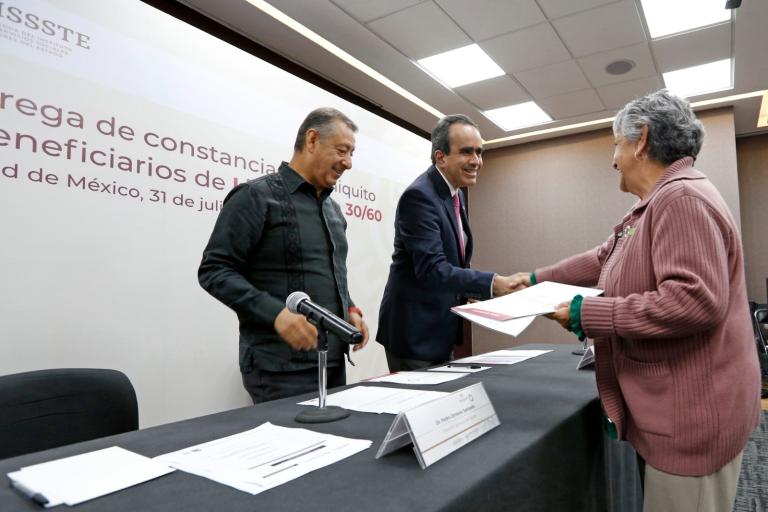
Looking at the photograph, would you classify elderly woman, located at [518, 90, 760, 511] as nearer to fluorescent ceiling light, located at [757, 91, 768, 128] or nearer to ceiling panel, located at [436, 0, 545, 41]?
ceiling panel, located at [436, 0, 545, 41]

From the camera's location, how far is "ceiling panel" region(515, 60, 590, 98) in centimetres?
436

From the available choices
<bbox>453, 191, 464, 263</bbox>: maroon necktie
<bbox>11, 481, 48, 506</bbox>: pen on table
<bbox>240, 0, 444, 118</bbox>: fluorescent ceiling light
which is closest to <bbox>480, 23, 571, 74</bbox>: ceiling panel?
<bbox>240, 0, 444, 118</bbox>: fluorescent ceiling light

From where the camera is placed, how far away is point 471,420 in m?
0.97

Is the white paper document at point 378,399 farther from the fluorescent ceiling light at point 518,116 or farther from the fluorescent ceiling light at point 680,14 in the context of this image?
the fluorescent ceiling light at point 518,116

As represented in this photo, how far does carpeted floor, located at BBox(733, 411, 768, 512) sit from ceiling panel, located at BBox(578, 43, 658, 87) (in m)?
3.08

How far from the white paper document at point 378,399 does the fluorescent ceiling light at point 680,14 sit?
3.41 metres

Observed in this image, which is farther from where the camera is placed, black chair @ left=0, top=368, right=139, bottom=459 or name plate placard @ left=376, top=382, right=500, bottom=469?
black chair @ left=0, top=368, right=139, bottom=459

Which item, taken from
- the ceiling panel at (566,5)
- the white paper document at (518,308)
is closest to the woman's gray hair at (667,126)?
the white paper document at (518,308)

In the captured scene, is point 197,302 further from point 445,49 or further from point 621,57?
point 621,57

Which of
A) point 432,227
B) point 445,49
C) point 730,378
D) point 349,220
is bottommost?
point 730,378

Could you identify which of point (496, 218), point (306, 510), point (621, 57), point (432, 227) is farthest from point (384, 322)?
point (496, 218)

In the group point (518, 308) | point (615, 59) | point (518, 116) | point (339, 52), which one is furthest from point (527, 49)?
point (518, 308)

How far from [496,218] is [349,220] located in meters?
3.59

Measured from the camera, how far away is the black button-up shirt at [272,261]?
1.44m
